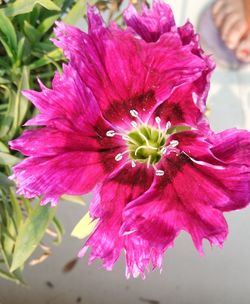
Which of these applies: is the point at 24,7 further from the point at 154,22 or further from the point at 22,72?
the point at 154,22

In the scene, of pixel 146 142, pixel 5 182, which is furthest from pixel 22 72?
pixel 146 142

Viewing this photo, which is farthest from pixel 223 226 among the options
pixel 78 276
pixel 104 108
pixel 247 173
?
pixel 78 276

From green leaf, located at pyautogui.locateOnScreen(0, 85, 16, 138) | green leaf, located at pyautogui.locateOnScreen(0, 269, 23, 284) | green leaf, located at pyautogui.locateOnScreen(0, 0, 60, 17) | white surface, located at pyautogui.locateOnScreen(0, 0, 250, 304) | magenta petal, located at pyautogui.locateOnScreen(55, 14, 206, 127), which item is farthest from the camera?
white surface, located at pyautogui.locateOnScreen(0, 0, 250, 304)

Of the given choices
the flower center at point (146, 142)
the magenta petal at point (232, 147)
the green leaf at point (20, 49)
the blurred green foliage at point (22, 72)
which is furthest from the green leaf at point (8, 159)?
the magenta petal at point (232, 147)

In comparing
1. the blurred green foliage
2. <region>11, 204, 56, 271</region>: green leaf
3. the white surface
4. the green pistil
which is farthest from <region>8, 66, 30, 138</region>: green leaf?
the white surface

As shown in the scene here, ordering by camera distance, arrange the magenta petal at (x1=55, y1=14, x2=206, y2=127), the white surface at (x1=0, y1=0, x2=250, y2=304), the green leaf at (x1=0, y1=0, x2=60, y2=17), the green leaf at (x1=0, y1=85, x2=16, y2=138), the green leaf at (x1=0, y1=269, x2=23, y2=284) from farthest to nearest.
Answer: the white surface at (x1=0, y1=0, x2=250, y2=304) → the green leaf at (x1=0, y1=269, x2=23, y2=284) → the green leaf at (x1=0, y1=85, x2=16, y2=138) → the green leaf at (x1=0, y1=0, x2=60, y2=17) → the magenta petal at (x1=55, y1=14, x2=206, y2=127)

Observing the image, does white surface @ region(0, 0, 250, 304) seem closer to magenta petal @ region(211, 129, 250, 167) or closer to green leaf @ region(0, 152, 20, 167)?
green leaf @ region(0, 152, 20, 167)

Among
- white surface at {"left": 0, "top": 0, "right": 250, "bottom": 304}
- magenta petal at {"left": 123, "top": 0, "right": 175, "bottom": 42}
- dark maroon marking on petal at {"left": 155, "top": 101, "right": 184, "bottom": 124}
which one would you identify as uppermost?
magenta petal at {"left": 123, "top": 0, "right": 175, "bottom": 42}
